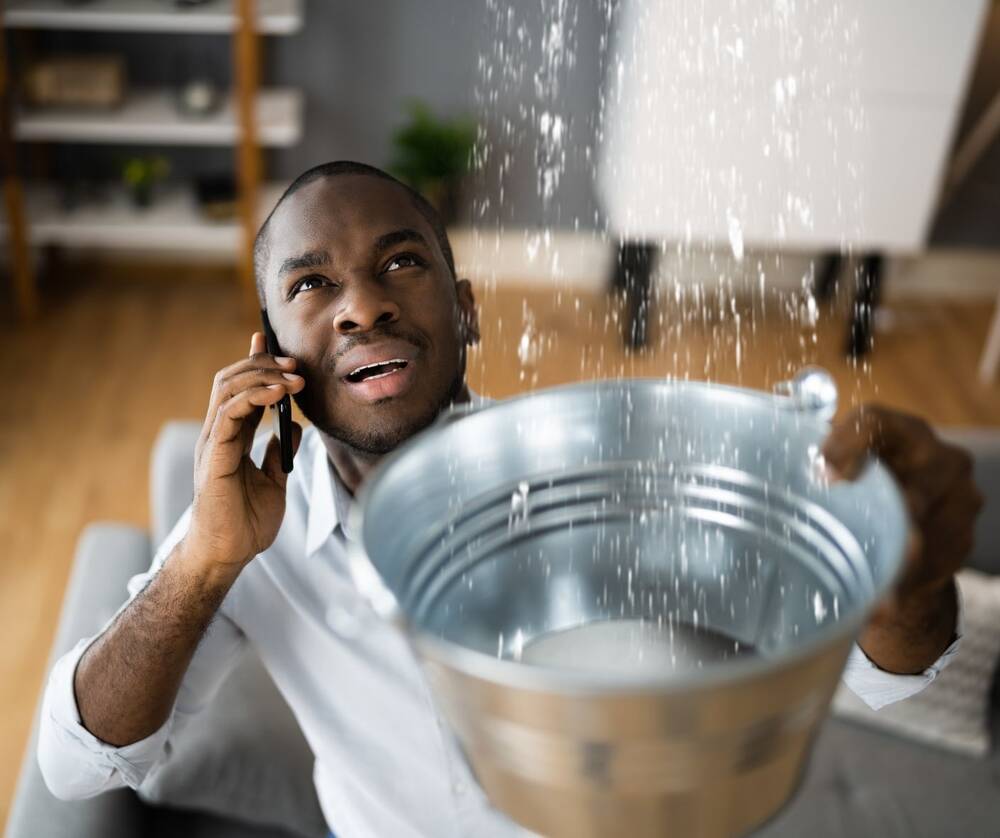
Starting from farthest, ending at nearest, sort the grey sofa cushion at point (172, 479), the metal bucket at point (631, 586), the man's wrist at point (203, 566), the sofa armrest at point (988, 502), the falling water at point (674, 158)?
the falling water at point (674, 158) → the sofa armrest at point (988, 502) → the grey sofa cushion at point (172, 479) → the man's wrist at point (203, 566) → the metal bucket at point (631, 586)

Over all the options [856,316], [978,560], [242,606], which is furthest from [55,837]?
[856,316]

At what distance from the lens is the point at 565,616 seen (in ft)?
1.81

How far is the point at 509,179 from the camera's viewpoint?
3.20 m

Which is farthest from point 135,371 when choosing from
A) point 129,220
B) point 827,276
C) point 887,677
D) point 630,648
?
point 630,648

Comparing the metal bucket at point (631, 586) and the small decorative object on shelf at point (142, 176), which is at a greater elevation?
the metal bucket at point (631, 586)

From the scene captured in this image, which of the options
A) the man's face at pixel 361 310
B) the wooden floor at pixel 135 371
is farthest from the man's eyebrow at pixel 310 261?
the wooden floor at pixel 135 371

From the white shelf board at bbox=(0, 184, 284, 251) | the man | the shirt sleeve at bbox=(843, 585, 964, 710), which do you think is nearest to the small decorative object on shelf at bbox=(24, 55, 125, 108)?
the white shelf board at bbox=(0, 184, 284, 251)

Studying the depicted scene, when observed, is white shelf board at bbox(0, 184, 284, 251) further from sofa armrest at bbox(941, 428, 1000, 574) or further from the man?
the man

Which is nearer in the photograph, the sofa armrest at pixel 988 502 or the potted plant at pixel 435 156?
the sofa armrest at pixel 988 502

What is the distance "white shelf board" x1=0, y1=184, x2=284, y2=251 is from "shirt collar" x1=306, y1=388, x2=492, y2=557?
6.88 ft

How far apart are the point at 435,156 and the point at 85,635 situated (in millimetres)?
1840

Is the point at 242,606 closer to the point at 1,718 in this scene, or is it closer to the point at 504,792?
the point at 504,792

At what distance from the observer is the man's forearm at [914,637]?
62cm

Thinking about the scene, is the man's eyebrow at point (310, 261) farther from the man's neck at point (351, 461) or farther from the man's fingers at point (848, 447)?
the man's fingers at point (848, 447)
